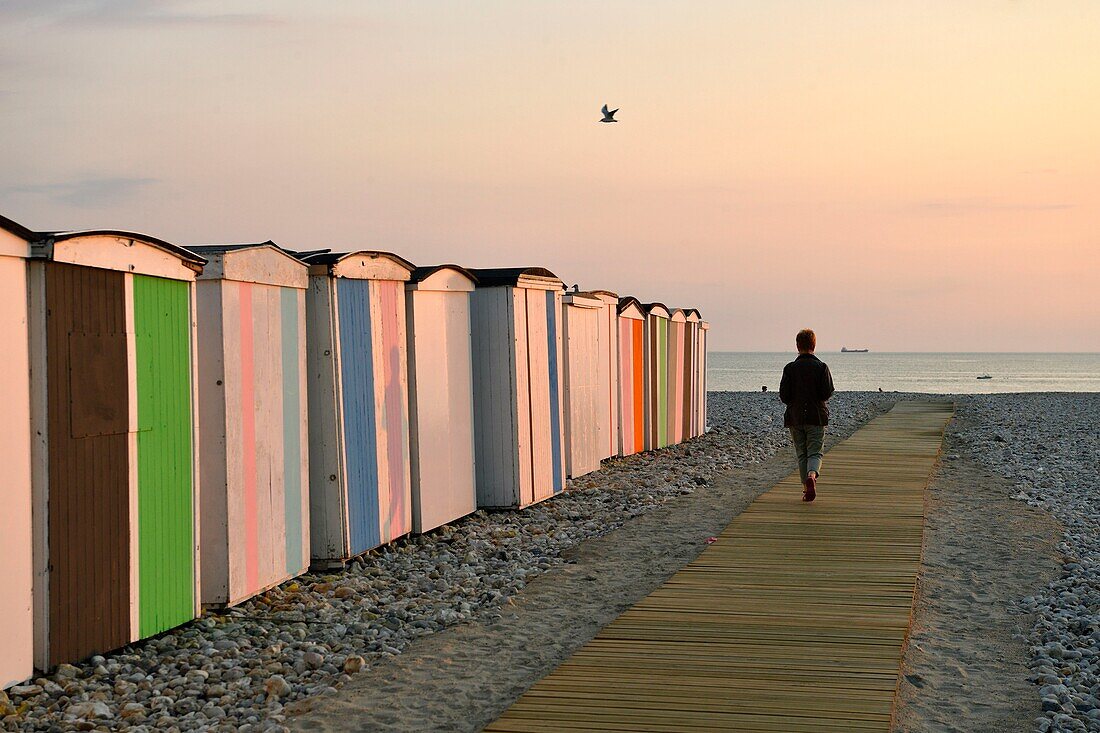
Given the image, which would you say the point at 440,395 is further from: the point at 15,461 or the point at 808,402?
the point at 15,461

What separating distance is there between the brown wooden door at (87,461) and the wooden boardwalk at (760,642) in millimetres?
2376

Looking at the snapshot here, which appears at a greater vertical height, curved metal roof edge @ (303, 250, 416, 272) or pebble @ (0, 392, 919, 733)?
curved metal roof edge @ (303, 250, 416, 272)

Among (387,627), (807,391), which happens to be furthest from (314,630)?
(807,391)

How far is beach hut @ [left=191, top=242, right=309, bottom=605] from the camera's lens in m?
6.98

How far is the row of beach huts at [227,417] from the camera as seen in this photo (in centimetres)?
549

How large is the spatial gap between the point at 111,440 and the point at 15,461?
69cm

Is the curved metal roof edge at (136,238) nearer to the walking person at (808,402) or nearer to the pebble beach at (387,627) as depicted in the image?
the pebble beach at (387,627)

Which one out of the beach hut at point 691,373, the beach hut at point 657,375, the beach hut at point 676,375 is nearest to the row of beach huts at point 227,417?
the beach hut at point 657,375

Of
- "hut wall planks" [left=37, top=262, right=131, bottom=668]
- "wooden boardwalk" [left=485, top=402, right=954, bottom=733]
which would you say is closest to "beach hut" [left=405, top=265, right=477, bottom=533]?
"wooden boardwalk" [left=485, top=402, right=954, bottom=733]

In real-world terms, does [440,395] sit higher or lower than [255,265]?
lower

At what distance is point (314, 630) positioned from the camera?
677cm

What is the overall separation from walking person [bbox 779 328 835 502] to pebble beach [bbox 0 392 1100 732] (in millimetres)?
1764

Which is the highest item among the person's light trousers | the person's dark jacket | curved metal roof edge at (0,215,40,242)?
curved metal roof edge at (0,215,40,242)

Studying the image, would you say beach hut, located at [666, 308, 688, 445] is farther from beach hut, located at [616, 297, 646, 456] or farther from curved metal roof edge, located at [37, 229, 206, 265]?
curved metal roof edge, located at [37, 229, 206, 265]
